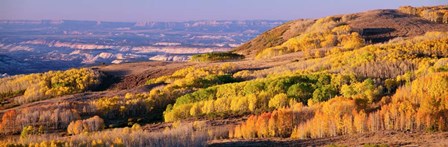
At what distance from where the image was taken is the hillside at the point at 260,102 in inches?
1638

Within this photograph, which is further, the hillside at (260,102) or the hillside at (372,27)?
the hillside at (372,27)

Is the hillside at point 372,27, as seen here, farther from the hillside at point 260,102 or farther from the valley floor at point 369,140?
the valley floor at point 369,140

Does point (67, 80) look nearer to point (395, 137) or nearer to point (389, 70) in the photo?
point (389, 70)

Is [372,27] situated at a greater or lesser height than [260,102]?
greater

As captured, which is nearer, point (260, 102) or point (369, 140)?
point (369, 140)

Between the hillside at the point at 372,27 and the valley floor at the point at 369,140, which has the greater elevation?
the valley floor at the point at 369,140

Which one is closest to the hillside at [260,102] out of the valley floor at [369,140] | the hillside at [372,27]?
the valley floor at [369,140]

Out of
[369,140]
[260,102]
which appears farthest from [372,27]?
[369,140]

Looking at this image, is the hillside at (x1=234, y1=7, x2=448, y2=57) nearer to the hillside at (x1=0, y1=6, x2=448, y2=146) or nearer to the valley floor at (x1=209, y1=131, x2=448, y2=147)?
the hillside at (x1=0, y1=6, x2=448, y2=146)

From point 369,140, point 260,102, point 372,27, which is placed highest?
point 369,140

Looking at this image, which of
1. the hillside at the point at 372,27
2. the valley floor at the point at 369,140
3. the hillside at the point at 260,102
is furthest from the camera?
the hillside at the point at 372,27

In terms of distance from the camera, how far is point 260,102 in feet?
219

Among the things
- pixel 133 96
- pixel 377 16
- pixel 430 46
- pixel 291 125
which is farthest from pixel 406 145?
pixel 377 16

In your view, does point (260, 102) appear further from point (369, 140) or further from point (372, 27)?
point (372, 27)
